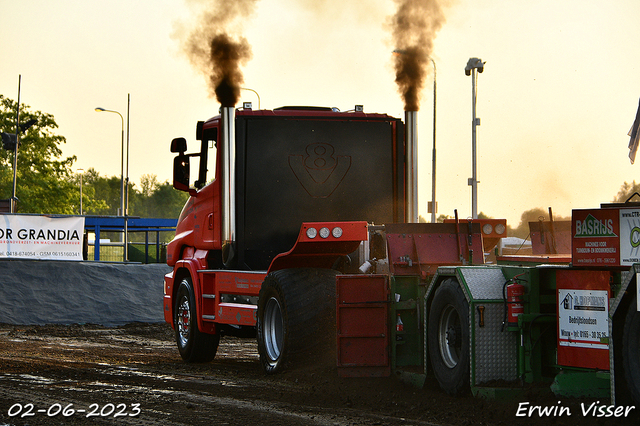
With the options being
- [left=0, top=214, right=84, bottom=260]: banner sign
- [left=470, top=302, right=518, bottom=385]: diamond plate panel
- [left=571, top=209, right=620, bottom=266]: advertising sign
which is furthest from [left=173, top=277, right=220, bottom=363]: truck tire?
[left=0, top=214, right=84, bottom=260]: banner sign

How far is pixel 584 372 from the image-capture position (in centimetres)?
693

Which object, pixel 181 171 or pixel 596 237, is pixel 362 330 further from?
pixel 181 171

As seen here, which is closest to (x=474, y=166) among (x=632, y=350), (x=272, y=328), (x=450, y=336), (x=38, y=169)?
(x=272, y=328)

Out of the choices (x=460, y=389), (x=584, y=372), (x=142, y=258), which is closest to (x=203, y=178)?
(x=460, y=389)

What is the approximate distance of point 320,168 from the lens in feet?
37.5

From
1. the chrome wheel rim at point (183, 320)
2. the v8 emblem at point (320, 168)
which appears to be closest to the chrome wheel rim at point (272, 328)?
the v8 emblem at point (320, 168)

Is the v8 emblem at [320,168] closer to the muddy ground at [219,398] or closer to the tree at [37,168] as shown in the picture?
the muddy ground at [219,398]

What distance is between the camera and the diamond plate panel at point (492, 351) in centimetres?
751

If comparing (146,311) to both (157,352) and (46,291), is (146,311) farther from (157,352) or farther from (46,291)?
(157,352)

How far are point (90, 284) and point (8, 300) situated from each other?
204 centimetres

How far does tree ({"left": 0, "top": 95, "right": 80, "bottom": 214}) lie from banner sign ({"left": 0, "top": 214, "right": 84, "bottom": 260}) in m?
38.6

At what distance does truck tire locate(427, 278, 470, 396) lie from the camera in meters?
7.70

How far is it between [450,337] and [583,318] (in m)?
1.46

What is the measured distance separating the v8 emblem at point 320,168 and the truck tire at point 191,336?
102 inches
